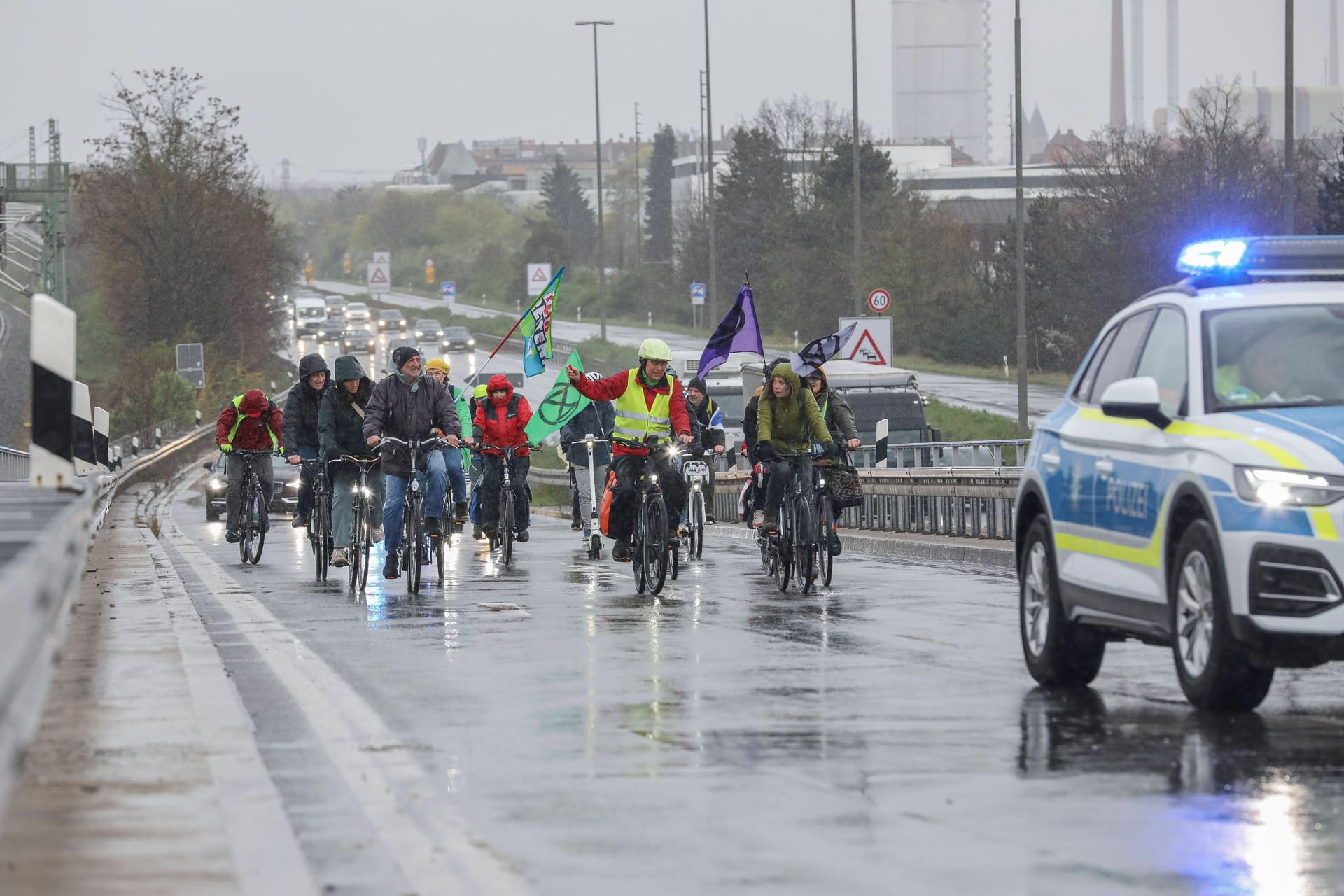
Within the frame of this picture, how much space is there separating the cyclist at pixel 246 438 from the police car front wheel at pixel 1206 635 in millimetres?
15083

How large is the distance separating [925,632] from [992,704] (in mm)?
3665

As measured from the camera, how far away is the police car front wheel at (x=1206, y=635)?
9.34 m

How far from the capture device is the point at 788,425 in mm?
18031

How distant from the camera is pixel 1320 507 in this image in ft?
29.5

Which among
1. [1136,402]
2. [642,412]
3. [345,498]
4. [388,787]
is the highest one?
[1136,402]

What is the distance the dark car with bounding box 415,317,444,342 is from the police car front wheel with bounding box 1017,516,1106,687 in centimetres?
10268

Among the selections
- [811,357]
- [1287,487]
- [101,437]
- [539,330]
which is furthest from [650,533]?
[1287,487]

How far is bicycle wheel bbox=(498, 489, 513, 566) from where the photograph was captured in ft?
72.1

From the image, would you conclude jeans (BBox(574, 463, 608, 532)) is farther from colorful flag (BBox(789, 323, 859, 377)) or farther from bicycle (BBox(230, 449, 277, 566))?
colorful flag (BBox(789, 323, 859, 377))

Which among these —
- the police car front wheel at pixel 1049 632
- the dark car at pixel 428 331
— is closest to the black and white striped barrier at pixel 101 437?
the police car front wheel at pixel 1049 632

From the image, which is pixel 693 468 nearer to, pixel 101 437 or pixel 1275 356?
pixel 101 437

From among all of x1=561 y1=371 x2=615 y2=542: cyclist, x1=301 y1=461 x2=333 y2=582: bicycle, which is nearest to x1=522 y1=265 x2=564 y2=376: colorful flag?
x1=561 y1=371 x2=615 y2=542: cyclist

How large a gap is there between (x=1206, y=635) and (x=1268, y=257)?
76.4 inches

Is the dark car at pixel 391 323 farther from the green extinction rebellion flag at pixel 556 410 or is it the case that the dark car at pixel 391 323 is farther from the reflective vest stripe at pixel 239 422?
the reflective vest stripe at pixel 239 422
